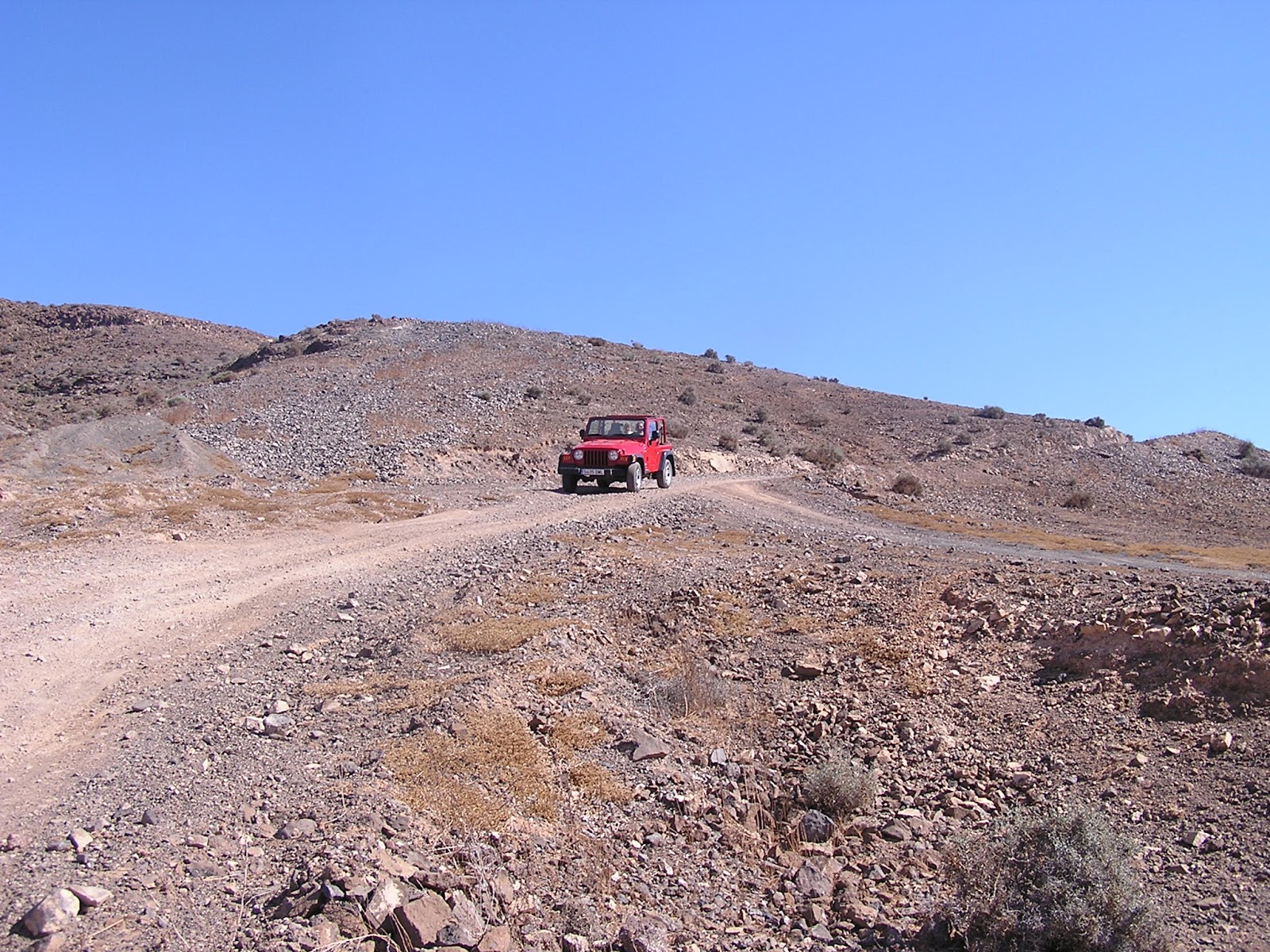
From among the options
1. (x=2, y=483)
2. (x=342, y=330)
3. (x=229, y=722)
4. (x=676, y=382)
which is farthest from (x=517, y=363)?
(x=229, y=722)

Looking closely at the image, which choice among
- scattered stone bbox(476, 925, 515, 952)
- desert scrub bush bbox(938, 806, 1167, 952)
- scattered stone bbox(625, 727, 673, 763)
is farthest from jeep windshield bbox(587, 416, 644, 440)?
scattered stone bbox(476, 925, 515, 952)

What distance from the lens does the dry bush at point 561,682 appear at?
9219 mm

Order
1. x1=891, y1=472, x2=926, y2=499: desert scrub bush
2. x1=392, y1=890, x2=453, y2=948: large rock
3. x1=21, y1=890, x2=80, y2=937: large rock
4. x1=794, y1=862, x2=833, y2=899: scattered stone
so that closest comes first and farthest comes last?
x1=21, y1=890, x2=80, y2=937: large rock → x1=392, y1=890, x2=453, y2=948: large rock → x1=794, y1=862, x2=833, y2=899: scattered stone → x1=891, y1=472, x2=926, y2=499: desert scrub bush

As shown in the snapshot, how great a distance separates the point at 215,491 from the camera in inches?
848

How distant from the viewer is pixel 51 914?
193 inches

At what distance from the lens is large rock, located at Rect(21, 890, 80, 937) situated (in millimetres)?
4824

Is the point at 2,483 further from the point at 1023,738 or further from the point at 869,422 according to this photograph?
the point at 869,422

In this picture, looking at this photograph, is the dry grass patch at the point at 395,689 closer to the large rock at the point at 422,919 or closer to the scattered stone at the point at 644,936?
the large rock at the point at 422,919

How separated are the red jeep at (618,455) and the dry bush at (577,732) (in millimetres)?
14835

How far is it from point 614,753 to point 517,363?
36.9m

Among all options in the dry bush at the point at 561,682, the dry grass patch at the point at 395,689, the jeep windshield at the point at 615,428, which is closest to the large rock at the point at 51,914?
the dry grass patch at the point at 395,689

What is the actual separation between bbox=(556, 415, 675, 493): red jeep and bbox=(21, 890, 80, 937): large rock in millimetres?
18785

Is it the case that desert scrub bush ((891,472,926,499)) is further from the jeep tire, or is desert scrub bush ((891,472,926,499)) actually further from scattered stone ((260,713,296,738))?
scattered stone ((260,713,296,738))

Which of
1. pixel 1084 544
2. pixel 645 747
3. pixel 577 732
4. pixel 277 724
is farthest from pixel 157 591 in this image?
pixel 1084 544
